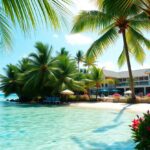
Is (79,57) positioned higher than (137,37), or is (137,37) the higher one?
(79,57)

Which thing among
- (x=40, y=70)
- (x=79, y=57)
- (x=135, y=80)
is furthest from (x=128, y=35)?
(x=79, y=57)

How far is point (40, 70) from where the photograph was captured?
104 feet

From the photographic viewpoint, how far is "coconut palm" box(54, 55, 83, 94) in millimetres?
30852

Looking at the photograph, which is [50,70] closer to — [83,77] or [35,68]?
[35,68]

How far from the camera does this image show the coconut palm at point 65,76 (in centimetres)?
3085

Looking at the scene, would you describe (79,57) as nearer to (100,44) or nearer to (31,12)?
(100,44)

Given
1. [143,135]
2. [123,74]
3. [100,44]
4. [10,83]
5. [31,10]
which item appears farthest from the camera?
[123,74]

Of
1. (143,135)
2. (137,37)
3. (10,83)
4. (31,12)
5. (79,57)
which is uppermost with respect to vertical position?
(79,57)

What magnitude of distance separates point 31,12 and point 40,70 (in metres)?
30.4

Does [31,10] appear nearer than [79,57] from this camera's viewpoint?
Yes

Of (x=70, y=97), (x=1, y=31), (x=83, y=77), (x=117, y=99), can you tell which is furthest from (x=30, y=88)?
(x=1, y=31)

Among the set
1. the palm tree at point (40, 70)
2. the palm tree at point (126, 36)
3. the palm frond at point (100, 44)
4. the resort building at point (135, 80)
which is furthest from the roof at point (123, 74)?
the palm frond at point (100, 44)

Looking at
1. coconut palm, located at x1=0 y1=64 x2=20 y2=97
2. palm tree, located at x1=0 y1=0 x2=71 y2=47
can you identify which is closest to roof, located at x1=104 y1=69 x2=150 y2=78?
coconut palm, located at x1=0 y1=64 x2=20 y2=97

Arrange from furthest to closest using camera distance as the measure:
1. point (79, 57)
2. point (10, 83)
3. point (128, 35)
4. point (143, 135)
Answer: point (79, 57)
point (10, 83)
point (128, 35)
point (143, 135)
